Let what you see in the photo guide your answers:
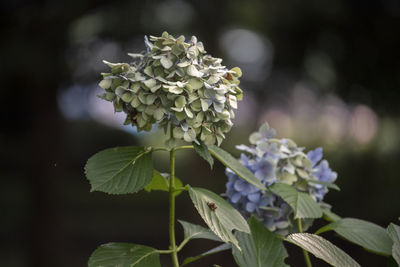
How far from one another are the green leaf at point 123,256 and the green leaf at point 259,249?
0.16 metres

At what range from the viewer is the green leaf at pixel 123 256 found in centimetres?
79

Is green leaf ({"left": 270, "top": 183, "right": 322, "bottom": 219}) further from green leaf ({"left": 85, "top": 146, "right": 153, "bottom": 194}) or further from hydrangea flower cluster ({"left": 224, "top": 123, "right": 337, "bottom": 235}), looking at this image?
green leaf ({"left": 85, "top": 146, "right": 153, "bottom": 194})

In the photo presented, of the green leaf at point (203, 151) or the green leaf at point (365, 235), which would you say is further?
the green leaf at point (365, 235)

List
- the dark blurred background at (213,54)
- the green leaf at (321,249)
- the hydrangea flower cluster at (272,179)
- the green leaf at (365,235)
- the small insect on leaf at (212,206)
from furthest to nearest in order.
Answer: the dark blurred background at (213,54) < the hydrangea flower cluster at (272,179) < the green leaf at (365,235) < the small insect on leaf at (212,206) < the green leaf at (321,249)

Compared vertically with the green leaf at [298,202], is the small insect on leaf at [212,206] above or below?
above

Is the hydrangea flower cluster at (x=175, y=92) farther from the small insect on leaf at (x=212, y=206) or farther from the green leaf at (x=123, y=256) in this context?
the green leaf at (x=123, y=256)

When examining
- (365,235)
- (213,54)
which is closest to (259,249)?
(365,235)

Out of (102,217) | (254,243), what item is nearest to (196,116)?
(254,243)

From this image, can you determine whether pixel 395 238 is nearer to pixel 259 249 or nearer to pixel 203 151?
pixel 259 249

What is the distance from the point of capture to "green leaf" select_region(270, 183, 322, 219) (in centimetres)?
91

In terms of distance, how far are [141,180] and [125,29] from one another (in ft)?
15.2

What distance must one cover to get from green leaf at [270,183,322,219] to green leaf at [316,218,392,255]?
68mm

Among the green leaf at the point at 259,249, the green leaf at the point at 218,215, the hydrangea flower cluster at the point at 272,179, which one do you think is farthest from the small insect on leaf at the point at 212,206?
the hydrangea flower cluster at the point at 272,179

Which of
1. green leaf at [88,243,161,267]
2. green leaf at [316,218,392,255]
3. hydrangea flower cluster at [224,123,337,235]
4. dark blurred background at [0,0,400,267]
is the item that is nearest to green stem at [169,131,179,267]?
green leaf at [88,243,161,267]
